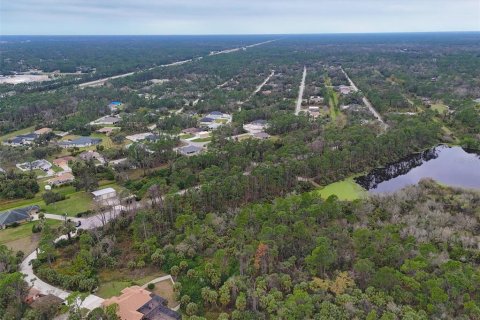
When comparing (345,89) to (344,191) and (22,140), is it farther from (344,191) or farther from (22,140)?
(22,140)

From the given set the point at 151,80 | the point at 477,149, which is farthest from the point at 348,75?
the point at 477,149

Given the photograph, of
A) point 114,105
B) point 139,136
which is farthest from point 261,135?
point 114,105

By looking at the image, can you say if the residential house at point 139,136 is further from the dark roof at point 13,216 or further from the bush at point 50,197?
the dark roof at point 13,216

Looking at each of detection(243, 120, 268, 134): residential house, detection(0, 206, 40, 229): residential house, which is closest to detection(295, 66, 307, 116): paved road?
detection(243, 120, 268, 134): residential house

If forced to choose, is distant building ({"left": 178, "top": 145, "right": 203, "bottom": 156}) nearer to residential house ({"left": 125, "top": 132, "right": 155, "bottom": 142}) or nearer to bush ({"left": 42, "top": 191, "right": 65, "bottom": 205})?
residential house ({"left": 125, "top": 132, "right": 155, "bottom": 142})

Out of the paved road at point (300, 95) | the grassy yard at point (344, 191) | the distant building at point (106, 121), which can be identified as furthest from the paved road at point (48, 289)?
the paved road at point (300, 95)

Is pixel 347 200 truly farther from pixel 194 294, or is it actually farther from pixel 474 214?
pixel 194 294

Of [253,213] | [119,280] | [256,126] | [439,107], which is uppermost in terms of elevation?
[253,213]
